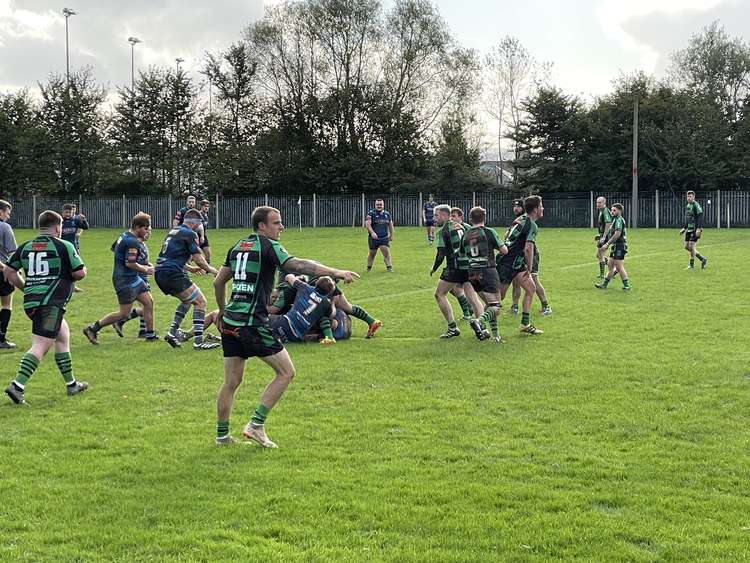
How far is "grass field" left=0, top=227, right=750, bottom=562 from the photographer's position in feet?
15.1

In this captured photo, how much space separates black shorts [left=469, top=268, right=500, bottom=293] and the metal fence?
35.1 metres

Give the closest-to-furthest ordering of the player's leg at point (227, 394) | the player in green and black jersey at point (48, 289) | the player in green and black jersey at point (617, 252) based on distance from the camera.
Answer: the player's leg at point (227, 394)
the player in green and black jersey at point (48, 289)
the player in green and black jersey at point (617, 252)

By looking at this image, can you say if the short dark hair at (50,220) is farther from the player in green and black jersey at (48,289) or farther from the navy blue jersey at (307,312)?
the navy blue jersey at (307,312)

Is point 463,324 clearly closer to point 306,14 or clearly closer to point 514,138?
point 514,138

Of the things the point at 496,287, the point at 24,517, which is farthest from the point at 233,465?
the point at 496,287

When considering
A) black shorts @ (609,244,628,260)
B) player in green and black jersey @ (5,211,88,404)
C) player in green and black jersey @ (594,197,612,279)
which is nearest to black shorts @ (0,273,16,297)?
player in green and black jersey @ (5,211,88,404)

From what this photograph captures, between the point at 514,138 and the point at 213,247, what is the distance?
2696cm

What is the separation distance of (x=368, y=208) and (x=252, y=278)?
42.1 m

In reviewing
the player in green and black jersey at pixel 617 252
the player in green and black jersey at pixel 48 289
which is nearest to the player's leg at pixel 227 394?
the player in green and black jersey at pixel 48 289

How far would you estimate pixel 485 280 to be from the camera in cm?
1150

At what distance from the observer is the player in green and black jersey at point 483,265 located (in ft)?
37.3

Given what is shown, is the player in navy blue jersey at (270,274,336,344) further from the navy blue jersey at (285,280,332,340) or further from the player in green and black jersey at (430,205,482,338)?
the player in green and black jersey at (430,205,482,338)

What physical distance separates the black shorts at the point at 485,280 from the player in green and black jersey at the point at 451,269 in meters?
0.11

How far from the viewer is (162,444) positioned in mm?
6570
